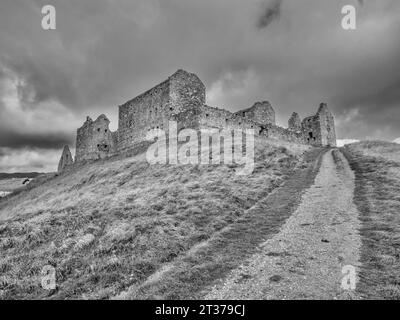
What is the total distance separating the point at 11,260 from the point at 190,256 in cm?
875

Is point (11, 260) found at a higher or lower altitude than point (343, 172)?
lower

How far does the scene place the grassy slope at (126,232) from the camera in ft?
35.2

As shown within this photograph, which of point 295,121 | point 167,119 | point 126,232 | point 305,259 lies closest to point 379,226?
point 305,259

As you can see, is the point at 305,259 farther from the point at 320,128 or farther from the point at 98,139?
the point at 320,128

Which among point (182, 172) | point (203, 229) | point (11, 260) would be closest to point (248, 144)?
point (182, 172)

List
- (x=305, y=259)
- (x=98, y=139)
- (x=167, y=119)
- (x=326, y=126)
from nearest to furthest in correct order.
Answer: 1. (x=305, y=259)
2. (x=167, y=119)
3. (x=98, y=139)
4. (x=326, y=126)

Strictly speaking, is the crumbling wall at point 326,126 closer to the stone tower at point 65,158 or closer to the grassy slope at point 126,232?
the grassy slope at point 126,232

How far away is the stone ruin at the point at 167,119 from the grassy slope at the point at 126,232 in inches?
656

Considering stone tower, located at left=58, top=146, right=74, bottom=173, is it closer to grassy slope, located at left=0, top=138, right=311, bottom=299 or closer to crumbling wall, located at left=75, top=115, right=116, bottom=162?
crumbling wall, located at left=75, top=115, right=116, bottom=162

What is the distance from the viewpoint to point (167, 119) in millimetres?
44000

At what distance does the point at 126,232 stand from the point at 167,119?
31390 millimetres

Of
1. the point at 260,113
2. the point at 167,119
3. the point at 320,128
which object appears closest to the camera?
the point at 167,119

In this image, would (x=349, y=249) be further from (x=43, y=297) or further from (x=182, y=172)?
(x=182, y=172)

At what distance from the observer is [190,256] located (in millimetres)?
11328
